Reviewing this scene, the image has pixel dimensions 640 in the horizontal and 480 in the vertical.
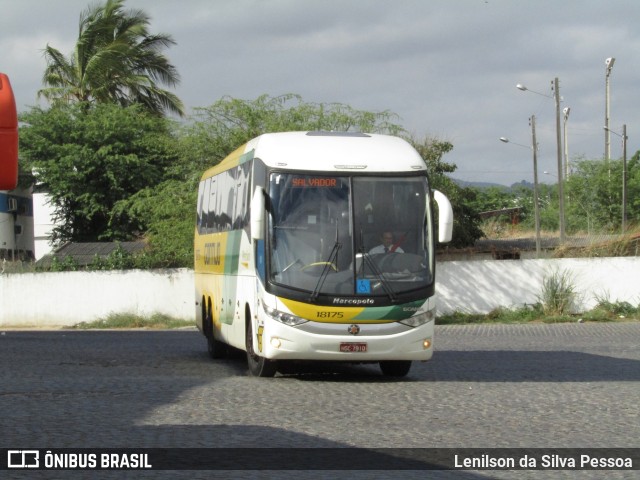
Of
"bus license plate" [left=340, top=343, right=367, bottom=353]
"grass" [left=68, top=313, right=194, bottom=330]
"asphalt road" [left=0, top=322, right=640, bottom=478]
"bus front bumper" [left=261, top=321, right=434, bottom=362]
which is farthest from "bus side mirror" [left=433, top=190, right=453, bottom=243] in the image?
"grass" [left=68, top=313, right=194, bottom=330]

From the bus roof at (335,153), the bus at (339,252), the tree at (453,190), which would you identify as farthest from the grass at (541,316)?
the bus roof at (335,153)

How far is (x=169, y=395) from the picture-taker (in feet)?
40.5

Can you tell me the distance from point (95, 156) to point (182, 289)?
12.6m

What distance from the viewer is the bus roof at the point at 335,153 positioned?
15344 millimetres

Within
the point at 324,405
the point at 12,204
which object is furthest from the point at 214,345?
the point at 12,204

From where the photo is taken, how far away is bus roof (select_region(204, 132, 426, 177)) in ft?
50.3

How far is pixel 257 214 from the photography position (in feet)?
48.8

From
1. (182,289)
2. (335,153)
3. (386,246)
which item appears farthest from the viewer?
(182,289)

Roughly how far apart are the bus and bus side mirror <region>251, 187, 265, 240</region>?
0.04 feet

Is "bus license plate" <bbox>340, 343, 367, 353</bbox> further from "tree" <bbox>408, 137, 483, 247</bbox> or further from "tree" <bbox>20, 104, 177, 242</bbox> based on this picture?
"tree" <bbox>20, 104, 177, 242</bbox>

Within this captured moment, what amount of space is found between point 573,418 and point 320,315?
4.59 m

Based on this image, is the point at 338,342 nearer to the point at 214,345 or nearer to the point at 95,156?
the point at 214,345

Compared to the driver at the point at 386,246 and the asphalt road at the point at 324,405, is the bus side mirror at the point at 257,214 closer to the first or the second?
the driver at the point at 386,246

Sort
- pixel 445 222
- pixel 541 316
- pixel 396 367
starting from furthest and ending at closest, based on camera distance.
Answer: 1. pixel 541 316
2. pixel 396 367
3. pixel 445 222
